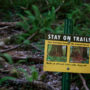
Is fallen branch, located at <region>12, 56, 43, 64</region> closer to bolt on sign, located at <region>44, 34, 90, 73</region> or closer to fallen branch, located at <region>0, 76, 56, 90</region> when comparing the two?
fallen branch, located at <region>0, 76, 56, 90</region>

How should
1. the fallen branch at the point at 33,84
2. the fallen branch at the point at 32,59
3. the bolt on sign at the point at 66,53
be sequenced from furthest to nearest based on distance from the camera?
the fallen branch at the point at 32,59, the fallen branch at the point at 33,84, the bolt on sign at the point at 66,53

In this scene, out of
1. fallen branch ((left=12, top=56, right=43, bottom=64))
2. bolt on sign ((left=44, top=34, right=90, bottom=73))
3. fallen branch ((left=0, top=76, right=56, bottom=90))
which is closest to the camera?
bolt on sign ((left=44, top=34, right=90, bottom=73))

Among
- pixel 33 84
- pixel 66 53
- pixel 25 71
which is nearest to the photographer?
pixel 66 53

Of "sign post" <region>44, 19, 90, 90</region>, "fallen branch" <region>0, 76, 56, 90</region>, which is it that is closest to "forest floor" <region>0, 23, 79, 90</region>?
"fallen branch" <region>0, 76, 56, 90</region>

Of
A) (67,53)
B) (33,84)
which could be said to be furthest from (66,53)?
(33,84)

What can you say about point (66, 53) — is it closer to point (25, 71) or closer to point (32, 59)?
point (25, 71)

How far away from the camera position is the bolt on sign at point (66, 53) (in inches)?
107

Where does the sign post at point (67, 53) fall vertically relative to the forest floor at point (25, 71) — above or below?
above

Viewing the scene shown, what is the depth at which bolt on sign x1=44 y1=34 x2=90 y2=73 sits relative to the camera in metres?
2.71

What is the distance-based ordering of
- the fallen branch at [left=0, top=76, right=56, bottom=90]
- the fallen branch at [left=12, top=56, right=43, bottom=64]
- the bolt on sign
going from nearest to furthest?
the bolt on sign, the fallen branch at [left=0, top=76, right=56, bottom=90], the fallen branch at [left=12, top=56, right=43, bottom=64]

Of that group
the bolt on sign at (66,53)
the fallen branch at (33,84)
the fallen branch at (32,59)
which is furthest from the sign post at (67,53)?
the fallen branch at (32,59)

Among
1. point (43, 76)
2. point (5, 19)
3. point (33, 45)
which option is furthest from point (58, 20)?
point (43, 76)

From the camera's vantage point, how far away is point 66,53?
8.95ft

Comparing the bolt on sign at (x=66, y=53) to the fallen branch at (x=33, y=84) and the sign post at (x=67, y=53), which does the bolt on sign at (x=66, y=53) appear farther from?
the fallen branch at (x=33, y=84)
